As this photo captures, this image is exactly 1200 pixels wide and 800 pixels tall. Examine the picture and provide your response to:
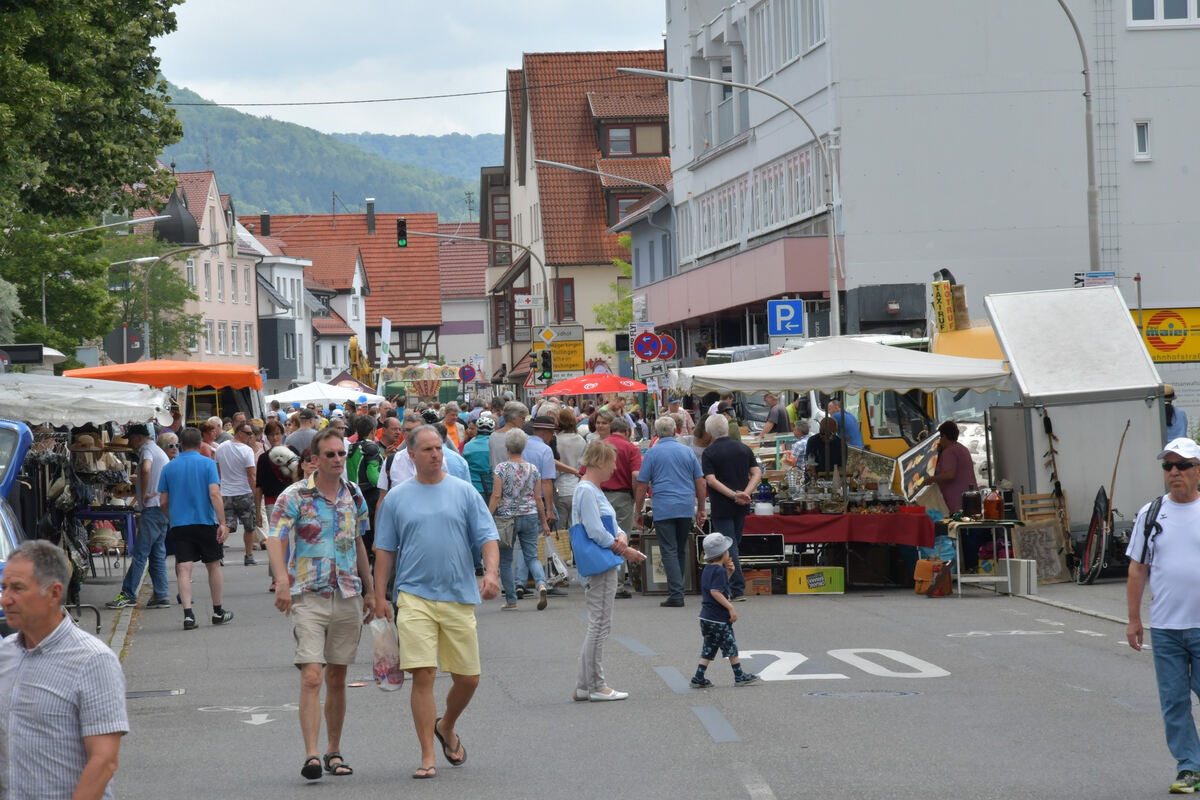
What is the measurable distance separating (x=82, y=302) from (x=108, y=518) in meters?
32.3

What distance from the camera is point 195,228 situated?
293ft

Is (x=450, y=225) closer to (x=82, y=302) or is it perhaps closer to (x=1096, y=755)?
(x=82, y=302)

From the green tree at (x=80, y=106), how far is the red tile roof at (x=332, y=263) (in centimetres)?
9273

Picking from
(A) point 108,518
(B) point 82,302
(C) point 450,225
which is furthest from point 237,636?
(C) point 450,225

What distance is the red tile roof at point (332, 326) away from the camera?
380 feet

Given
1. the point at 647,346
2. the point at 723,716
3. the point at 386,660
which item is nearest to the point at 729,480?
the point at 723,716

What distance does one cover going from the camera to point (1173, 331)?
122 ft

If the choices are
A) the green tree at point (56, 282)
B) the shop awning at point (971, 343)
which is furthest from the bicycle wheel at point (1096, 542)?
the green tree at point (56, 282)

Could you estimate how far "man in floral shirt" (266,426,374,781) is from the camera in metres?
9.55

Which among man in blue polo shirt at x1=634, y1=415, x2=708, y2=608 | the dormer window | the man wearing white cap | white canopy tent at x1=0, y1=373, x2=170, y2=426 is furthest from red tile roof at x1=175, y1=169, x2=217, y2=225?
the man wearing white cap

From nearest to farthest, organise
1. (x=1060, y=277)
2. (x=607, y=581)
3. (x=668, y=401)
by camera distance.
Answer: (x=607, y=581) < (x=1060, y=277) < (x=668, y=401)

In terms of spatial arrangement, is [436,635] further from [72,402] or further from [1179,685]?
[72,402]

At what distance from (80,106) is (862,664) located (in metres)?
14.6

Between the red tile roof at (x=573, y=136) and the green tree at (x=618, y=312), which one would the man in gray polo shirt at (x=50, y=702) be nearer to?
the green tree at (x=618, y=312)
